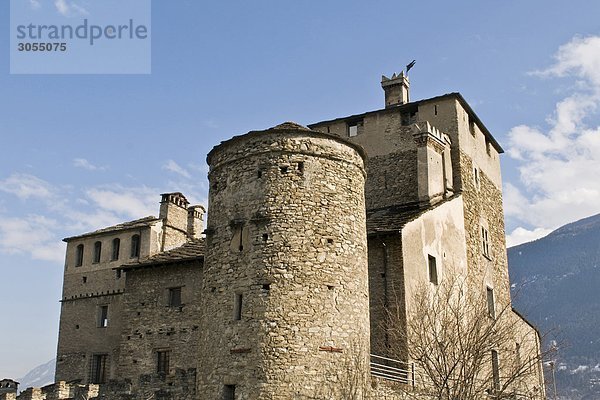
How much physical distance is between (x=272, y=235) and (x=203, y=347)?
3.64 m

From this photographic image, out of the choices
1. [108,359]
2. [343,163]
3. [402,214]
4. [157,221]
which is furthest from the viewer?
[157,221]

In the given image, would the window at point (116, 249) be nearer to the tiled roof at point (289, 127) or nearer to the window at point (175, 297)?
the window at point (175, 297)

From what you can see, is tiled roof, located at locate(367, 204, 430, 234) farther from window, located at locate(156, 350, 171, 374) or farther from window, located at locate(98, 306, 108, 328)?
window, located at locate(98, 306, 108, 328)

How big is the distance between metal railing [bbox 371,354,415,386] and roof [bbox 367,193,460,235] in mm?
4417

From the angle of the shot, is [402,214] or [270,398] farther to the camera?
[402,214]

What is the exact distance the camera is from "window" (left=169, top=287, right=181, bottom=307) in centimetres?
2928

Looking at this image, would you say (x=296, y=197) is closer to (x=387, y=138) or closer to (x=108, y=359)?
(x=387, y=138)

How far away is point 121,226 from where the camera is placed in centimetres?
3766

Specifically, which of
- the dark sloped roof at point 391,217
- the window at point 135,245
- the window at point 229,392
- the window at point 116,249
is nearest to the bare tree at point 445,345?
the dark sloped roof at point 391,217

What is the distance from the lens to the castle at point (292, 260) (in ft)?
57.9

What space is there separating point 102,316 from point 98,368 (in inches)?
107

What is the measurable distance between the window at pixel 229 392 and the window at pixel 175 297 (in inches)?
471

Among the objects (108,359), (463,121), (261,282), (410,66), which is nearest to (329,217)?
(261,282)

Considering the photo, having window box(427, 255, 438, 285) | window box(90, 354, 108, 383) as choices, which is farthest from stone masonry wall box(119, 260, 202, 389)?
window box(427, 255, 438, 285)
